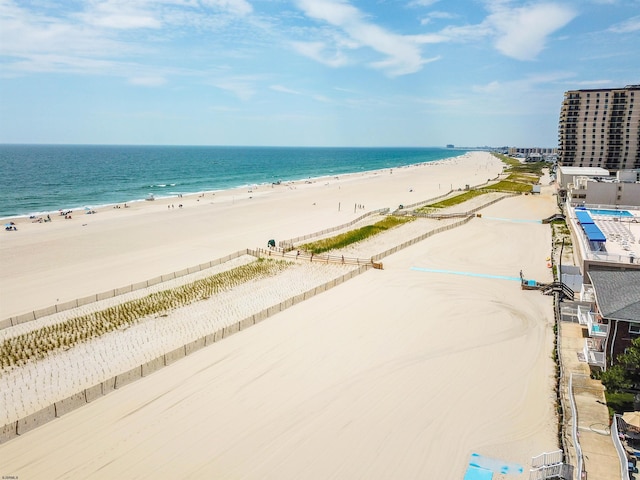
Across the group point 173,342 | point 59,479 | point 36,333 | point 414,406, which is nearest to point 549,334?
point 414,406

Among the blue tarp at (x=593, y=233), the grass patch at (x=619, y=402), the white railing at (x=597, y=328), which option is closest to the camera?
the grass patch at (x=619, y=402)

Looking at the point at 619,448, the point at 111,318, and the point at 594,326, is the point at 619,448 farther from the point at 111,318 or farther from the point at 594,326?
the point at 111,318

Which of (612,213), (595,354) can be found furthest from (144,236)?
(612,213)

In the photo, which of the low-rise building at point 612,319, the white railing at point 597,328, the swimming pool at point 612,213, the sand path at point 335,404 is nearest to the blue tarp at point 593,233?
the sand path at point 335,404

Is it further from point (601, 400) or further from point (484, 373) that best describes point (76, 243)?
point (601, 400)

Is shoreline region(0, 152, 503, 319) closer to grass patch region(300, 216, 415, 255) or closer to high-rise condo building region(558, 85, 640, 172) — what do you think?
grass patch region(300, 216, 415, 255)

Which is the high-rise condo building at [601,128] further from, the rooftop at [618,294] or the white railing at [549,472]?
the white railing at [549,472]
